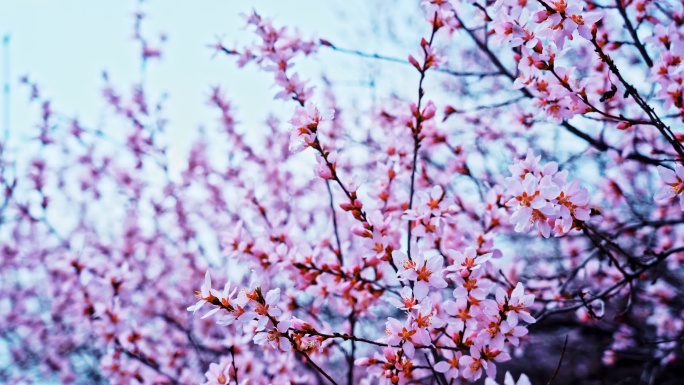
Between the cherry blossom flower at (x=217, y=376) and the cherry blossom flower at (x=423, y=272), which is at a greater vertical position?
the cherry blossom flower at (x=423, y=272)

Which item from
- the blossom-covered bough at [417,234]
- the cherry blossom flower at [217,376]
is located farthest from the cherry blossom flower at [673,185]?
the cherry blossom flower at [217,376]

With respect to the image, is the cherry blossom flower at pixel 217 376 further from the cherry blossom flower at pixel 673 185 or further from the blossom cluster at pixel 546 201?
the cherry blossom flower at pixel 673 185

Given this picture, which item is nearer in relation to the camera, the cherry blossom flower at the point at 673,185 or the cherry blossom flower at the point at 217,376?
the cherry blossom flower at the point at 673,185

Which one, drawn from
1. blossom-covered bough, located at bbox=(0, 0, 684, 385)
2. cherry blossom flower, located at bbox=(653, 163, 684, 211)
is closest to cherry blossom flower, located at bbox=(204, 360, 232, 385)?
blossom-covered bough, located at bbox=(0, 0, 684, 385)

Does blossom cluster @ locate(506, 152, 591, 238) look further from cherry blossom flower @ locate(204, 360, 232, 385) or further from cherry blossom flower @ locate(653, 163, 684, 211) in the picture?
cherry blossom flower @ locate(204, 360, 232, 385)

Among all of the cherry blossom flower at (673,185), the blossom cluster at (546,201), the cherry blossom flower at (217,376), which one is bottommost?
the cherry blossom flower at (217,376)

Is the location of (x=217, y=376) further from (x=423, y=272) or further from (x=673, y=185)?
(x=673, y=185)

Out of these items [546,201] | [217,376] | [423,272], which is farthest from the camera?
[217,376]

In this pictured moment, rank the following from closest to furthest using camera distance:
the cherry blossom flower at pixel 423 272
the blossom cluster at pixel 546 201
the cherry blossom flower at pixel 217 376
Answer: the blossom cluster at pixel 546 201 < the cherry blossom flower at pixel 423 272 < the cherry blossom flower at pixel 217 376

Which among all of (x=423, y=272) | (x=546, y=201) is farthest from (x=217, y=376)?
(x=546, y=201)

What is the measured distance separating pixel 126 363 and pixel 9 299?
530cm

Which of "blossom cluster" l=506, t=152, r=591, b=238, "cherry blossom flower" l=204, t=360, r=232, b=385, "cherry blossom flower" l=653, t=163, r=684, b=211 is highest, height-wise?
"cherry blossom flower" l=653, t=163, r=684, b=211

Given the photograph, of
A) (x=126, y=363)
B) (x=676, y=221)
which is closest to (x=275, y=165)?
(x=126, y=363)

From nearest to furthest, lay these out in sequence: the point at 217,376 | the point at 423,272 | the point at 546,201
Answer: the point at 546,201
the point at 423,272
the point at 217,376
